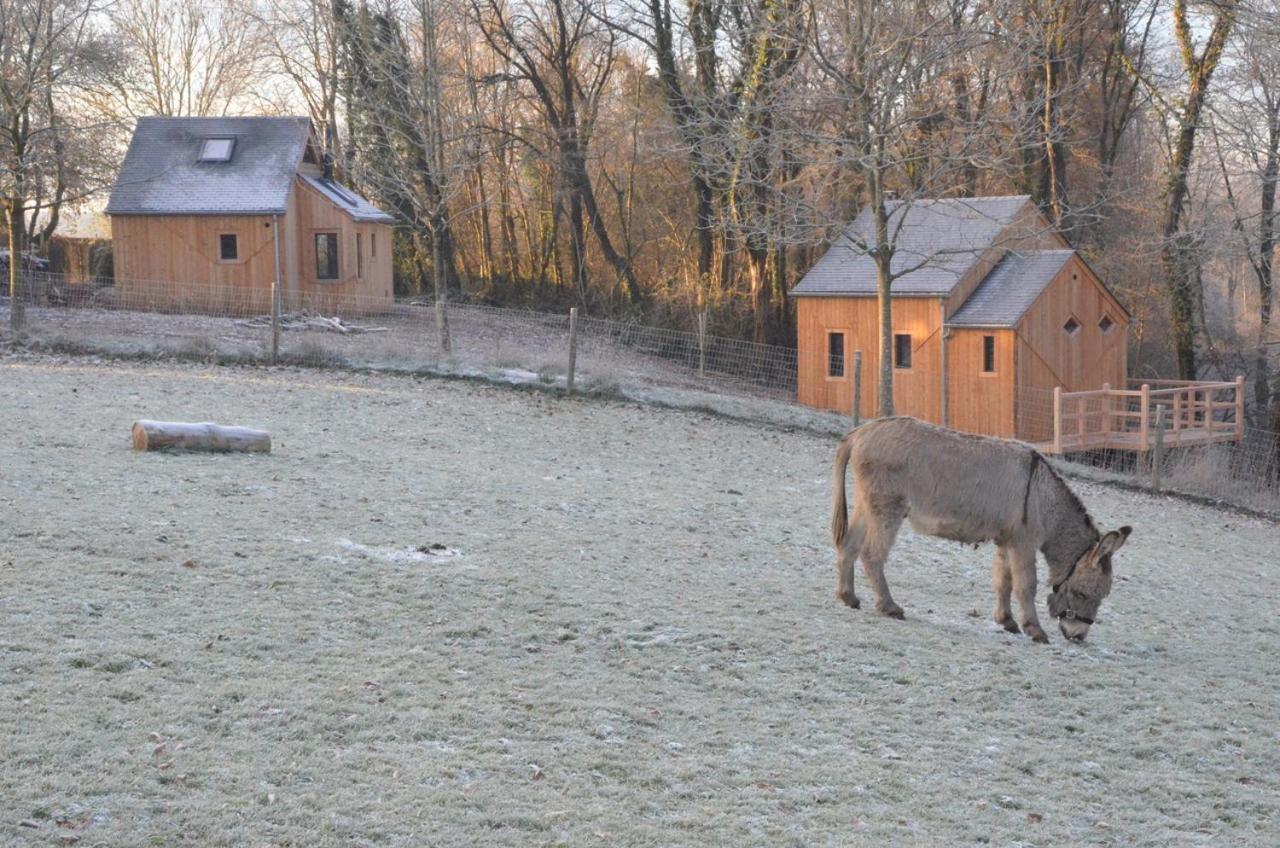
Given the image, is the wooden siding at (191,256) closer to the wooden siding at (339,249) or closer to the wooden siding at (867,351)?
the wooden siding at (339,249)

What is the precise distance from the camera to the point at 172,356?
22.3 metres

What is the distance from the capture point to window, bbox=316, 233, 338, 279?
38.3m

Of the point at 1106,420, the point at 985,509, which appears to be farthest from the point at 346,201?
the point at 985,509

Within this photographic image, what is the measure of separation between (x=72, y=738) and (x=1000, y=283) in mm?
28041

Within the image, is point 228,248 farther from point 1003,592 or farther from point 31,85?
point 1003,592

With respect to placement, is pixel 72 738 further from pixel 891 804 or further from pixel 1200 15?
pixel 1200 15

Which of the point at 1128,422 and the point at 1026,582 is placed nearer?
the point at 1026,582

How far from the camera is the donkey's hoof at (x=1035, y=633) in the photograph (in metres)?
8.86

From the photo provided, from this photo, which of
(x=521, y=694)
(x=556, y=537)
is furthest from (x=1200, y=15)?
(x=521, y=694)

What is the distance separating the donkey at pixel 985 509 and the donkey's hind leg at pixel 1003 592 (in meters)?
0.03

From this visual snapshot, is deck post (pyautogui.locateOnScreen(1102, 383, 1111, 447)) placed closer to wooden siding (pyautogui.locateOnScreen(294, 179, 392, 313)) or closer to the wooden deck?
the wooden deck

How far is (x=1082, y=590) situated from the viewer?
8.88m

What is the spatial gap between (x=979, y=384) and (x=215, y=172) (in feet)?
74.0

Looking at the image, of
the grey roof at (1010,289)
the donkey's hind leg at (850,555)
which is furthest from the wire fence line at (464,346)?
the donkey's hind leg at (850,555)
